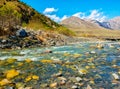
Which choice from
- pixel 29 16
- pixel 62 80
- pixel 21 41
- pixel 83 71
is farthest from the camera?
pixel 29 16

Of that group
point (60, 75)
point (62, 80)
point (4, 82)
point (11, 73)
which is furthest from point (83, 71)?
Result: point (4, 82)

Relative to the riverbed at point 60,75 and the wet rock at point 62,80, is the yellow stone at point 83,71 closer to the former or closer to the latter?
the riverbed at point 60,75

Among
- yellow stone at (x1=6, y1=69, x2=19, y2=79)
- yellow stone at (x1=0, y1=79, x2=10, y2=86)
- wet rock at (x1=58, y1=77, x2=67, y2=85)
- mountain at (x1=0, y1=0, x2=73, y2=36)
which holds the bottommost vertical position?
wet rock at (x1=58, y1=77, x2=67, y2=85)

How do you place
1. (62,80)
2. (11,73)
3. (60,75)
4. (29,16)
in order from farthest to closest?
(29,16) → (11,73) → (60,75) → (62,80)

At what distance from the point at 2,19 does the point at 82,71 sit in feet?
102

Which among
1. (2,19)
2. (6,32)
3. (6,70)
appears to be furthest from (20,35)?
(6,70)

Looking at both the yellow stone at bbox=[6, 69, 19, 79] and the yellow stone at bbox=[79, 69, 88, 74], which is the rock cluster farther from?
the yellow stone at bbox=[79, 69, 88, 74]

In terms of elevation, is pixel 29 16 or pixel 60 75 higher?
→ pixel 29 16

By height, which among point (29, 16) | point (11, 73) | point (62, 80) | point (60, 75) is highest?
point (29, 16)

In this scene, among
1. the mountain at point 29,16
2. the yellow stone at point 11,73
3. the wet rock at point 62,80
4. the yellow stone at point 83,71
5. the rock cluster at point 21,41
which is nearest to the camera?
the wet rock at point 62,80

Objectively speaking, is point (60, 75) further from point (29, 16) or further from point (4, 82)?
point (29, 16)

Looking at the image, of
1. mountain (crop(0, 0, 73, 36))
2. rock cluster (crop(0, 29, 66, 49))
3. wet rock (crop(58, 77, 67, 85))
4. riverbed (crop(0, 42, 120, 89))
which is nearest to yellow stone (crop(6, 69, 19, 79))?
riverbed (crop(0, 42, 120, 89))

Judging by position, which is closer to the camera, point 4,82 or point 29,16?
point 4,82

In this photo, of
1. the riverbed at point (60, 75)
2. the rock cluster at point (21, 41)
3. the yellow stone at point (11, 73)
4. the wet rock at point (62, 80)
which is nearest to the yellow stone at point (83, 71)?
the riverbed at point (60, 75)
